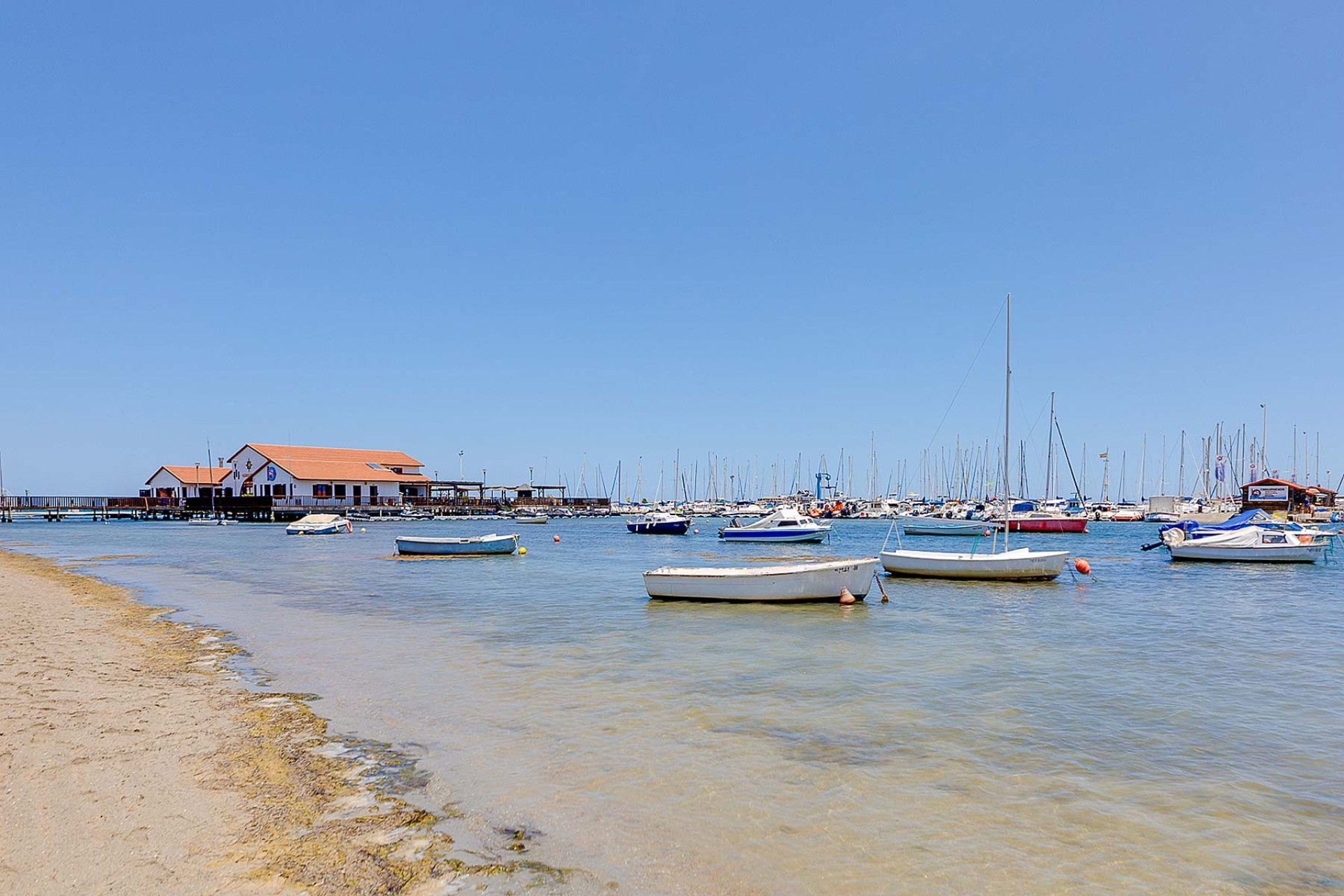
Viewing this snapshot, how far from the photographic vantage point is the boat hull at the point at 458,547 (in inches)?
1623

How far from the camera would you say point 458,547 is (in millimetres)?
41938

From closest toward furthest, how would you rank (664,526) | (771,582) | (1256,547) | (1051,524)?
(771,582), (1256,547), (1051,524), (664,526)

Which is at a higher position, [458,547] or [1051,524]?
[458,547]

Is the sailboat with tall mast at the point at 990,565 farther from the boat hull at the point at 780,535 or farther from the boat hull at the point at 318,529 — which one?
the boat hull at the point at 318,529

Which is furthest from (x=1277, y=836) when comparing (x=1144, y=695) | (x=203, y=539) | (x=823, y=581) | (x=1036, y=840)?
(x=203, y=539)

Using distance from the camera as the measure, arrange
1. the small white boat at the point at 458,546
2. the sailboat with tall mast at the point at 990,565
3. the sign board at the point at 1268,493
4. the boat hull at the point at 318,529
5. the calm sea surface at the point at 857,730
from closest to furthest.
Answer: the calm sea surface at the point at 857,730
the sailboat with tall mast at the point at 990,565
the small white boat at the point at 458,546
the boat hull at the point at 318,529
the sign board at the point at 1268,493

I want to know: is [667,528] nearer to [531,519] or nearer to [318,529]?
[318,529]

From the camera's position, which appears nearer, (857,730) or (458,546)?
(857,730)

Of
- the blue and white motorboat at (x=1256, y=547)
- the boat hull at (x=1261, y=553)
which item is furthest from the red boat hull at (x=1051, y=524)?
the boat hull at (x=1261, y=553)

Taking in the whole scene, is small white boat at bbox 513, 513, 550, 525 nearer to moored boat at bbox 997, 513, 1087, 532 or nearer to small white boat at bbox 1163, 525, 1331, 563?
moored boat at bbox 997, 513, 1087, 532

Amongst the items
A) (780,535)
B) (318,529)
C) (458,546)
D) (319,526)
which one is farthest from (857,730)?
(318,529)

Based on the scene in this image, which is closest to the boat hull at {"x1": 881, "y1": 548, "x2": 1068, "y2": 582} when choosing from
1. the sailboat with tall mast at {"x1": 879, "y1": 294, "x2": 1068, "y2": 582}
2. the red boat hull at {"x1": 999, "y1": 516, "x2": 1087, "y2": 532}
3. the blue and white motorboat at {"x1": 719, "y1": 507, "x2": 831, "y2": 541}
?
the sailboat with tall mast at {"x1": 879, "y1": 294, "x2": 1068, "y2": 582}

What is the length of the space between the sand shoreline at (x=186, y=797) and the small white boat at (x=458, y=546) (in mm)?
28902

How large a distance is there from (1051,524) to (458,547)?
52.0 meters
